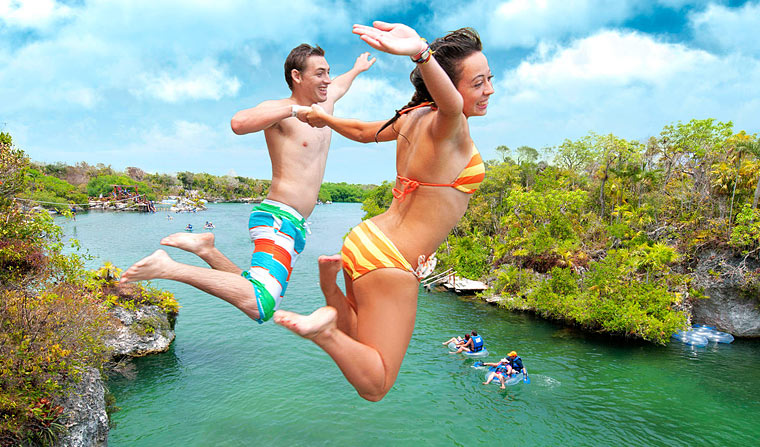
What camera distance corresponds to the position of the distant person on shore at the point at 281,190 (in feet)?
7.59

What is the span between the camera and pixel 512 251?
23234mm

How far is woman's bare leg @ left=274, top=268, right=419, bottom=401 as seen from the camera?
1850mm

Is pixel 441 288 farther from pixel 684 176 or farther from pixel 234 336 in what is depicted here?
pixel 684 176

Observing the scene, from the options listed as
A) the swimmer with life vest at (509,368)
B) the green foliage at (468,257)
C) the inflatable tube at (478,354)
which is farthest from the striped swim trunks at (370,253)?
the green foliage at (468,257)

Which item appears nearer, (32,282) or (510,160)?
(32,282)

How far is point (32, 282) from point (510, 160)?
31.9 meters

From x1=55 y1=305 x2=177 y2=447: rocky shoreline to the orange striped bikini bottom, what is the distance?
25.5 feet

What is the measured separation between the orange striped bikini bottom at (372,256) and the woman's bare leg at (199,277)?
55 centimetres

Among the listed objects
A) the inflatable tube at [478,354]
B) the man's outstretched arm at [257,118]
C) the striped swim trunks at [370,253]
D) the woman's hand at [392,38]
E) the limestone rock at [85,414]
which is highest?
the woman's hand at [392,38]

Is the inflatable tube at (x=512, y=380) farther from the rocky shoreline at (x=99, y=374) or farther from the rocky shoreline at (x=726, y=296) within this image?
the rocky shoreline at (x=99, y=374)

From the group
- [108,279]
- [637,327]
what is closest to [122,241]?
[108,279]

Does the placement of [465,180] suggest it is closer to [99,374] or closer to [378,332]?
[378,332]

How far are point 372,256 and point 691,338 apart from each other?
19.7m

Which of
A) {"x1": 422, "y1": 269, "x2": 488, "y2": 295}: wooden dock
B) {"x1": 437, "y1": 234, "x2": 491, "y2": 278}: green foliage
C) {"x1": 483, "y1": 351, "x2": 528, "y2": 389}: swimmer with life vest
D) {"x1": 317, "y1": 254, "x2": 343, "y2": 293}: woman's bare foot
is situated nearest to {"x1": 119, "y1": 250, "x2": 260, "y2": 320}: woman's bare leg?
{"x1": 317, "y1": 254, "x2": 343, "y2": 293}: woman's bare foot
